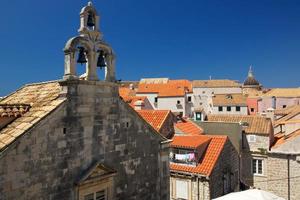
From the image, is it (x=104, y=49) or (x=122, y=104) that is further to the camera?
(x=122, y=104)

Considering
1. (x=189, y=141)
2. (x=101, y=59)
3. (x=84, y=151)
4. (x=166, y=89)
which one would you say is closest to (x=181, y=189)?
(x=189, y=141)

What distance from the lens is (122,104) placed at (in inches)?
432

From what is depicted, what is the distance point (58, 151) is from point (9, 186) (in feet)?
5.33

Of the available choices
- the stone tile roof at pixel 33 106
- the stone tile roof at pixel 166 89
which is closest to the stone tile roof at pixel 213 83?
the stone tile roof at pixel 166 89

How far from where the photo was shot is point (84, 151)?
30.8ft

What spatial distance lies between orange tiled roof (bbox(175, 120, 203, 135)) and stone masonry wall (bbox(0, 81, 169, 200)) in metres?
16.1

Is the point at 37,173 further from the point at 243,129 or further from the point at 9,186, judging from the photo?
the point at 243,129

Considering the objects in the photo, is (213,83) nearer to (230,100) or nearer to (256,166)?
(230,100)

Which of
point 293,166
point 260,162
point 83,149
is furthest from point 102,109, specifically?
point 260,162

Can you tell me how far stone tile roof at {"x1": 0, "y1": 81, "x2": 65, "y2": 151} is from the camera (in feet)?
25.6

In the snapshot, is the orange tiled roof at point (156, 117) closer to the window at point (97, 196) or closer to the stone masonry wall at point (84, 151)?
the stone masonry wall at point (84, 151)

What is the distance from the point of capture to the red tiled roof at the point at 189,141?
24141 mm

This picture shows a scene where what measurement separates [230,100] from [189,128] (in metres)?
37.7

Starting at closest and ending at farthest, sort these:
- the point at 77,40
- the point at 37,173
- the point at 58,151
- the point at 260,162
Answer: the point at 37,173 → the point at 58,151 → the point at 77,40 → the point at 260,162
